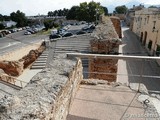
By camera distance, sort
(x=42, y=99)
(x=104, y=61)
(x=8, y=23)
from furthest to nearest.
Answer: (x=8, y=23), (x=104, y=61), (x=42, y=99)

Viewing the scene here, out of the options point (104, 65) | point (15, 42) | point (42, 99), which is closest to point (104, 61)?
point (104, 65)

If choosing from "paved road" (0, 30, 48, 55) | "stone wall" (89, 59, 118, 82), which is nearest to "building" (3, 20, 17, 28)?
"paved road" (0, 30, 48, 55)

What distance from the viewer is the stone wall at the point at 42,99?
7.04 ft

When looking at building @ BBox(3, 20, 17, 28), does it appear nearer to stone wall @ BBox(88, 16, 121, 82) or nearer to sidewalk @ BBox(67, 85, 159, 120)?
stone wall @ BBox(88, 16, 121, 82)

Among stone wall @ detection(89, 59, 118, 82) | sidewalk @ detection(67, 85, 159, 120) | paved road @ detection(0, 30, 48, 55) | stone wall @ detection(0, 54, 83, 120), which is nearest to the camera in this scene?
stone wall @ detection(0, 54, 83, 120)

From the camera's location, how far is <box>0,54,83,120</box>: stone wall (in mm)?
2146

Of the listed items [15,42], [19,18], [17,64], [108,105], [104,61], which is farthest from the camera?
[19,18]

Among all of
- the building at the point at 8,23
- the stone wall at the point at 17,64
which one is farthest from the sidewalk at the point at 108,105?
the building at the point at 8,23

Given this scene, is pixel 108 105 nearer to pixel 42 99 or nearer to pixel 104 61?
pixel 42 99

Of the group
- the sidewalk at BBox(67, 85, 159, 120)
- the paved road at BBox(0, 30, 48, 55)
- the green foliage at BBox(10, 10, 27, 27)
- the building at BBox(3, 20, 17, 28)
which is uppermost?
the green foliage at BBox(10, 10, 27, 27)

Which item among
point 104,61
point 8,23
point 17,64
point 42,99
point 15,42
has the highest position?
point 8,23

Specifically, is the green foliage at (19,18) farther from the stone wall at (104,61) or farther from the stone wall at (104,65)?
the stone wall at (104,65)

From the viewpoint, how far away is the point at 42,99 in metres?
2.44

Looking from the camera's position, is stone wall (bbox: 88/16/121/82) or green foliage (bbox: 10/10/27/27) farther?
green foliage (bbox: 10/10/27/27)
